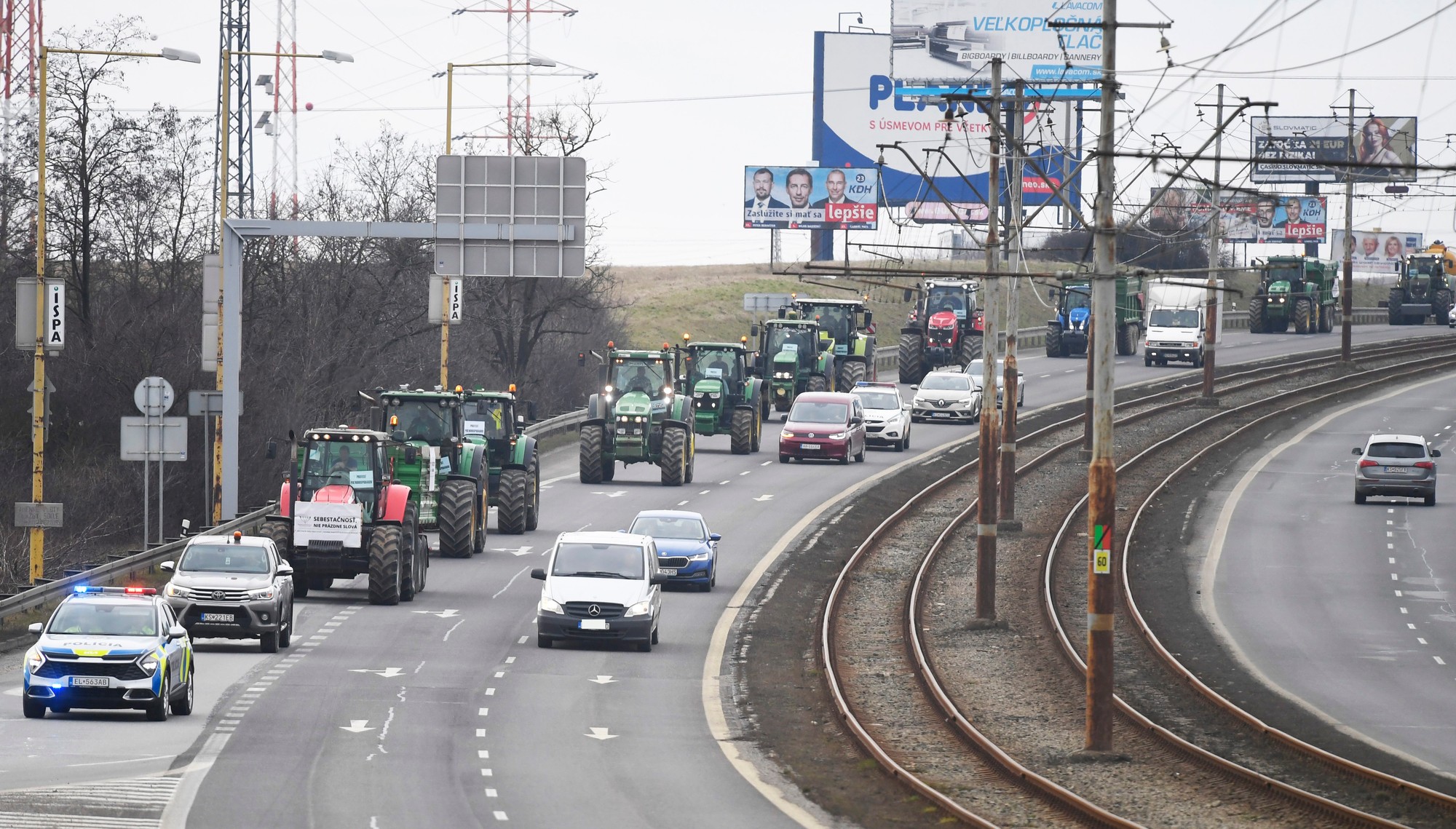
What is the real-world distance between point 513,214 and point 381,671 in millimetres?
13250

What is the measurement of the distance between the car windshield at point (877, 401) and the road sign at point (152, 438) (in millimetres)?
26877

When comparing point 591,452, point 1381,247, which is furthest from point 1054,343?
point 1381,247

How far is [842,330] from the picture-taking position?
6438 centimetres

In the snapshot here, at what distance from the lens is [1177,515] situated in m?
45.8

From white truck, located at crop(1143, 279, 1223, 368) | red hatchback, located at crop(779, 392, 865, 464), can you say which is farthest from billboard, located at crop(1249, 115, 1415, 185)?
red hatchback, located at crop(779, 392, 865, 464)

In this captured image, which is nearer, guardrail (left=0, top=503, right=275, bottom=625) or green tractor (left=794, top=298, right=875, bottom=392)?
guardrail (left=0, top=503, right=275, bottom=625)

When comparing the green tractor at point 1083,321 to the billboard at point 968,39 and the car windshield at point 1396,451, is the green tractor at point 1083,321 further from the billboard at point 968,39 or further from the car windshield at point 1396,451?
the car windshield at point 1396,451

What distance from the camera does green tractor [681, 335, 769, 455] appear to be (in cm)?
5253

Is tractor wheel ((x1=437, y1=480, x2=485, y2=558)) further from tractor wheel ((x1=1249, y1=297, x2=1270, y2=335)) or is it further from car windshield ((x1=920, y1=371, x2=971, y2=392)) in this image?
tractor wheel ((x1=1249, y1=297, x2=1270, y2=335))

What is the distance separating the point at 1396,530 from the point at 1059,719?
20.5 meters

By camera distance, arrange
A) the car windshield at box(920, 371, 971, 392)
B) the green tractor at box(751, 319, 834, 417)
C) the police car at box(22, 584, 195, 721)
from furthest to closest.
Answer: the car windshield at box(920, 371, 971, 392), the green tractor at box(751, 319, 834, 417), the police car at box(22, 584, 195, 721)

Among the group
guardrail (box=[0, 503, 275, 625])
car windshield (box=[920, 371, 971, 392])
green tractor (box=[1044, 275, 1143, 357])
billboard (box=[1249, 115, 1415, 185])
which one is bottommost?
guardrail (box=[0, 503, 275, 625])

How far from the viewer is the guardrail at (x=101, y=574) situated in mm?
28609

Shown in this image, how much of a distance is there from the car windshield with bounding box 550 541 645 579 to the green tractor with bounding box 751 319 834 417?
30.3 meters
